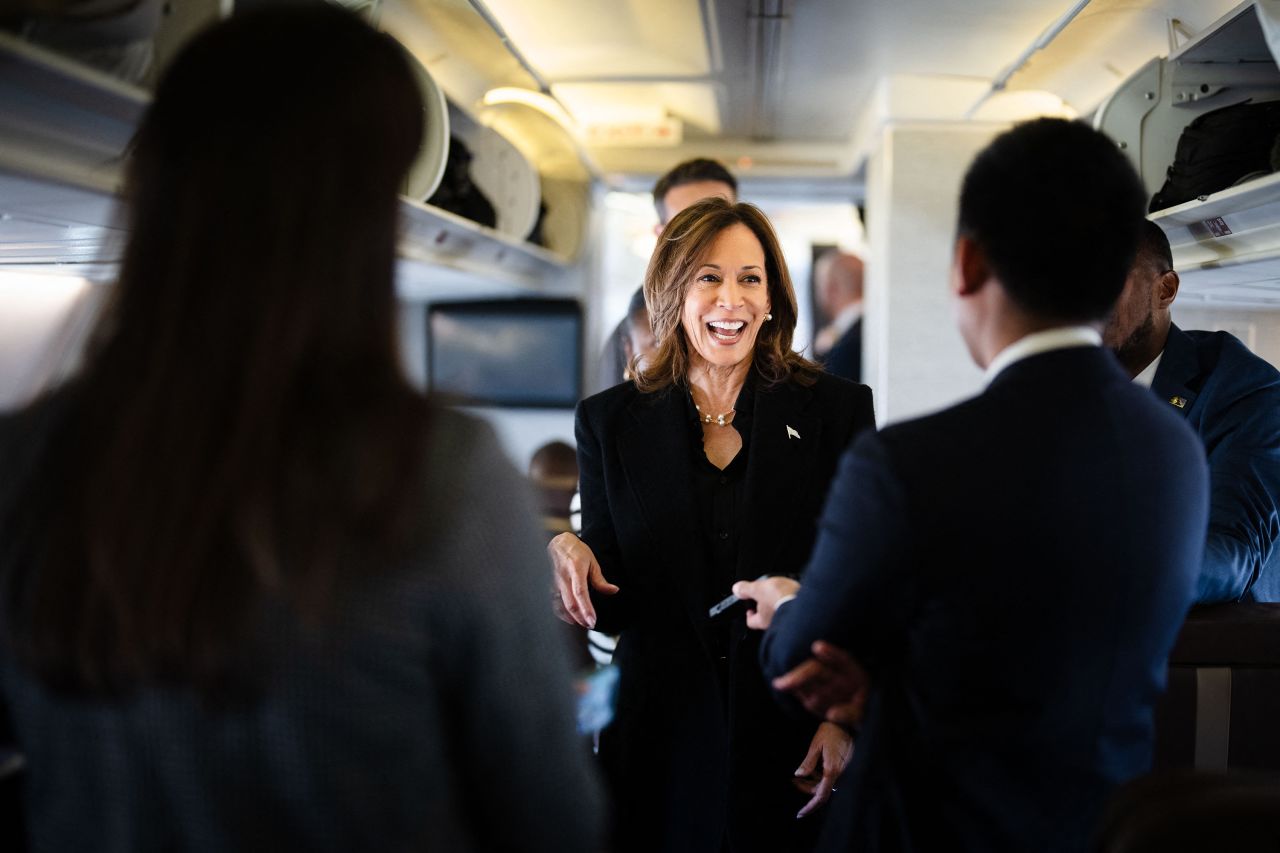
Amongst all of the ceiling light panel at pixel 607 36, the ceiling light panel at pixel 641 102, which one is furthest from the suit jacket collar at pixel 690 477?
the ceiling light panel at pixel 641 102

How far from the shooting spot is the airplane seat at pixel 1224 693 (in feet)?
6.61

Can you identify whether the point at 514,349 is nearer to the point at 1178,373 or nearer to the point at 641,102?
the point at 641,102

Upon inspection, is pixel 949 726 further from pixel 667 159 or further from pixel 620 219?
pixel 620 219

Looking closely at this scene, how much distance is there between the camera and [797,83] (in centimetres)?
574

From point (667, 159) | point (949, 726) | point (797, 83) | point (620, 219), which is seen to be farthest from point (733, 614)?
point (620, 219)

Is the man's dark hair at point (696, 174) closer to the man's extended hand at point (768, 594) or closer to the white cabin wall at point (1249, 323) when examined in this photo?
the white cabin wall at point (1249, 323)

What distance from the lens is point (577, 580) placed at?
2062 millimetres

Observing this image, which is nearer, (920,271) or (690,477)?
(690,477)

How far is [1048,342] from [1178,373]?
1.60 meters

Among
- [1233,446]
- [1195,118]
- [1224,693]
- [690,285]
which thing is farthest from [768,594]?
[1195,118]

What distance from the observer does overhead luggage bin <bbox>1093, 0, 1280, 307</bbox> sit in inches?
109

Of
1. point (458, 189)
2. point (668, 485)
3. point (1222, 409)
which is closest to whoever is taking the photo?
point (668, 485)

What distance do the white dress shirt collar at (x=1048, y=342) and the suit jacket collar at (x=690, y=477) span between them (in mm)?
926

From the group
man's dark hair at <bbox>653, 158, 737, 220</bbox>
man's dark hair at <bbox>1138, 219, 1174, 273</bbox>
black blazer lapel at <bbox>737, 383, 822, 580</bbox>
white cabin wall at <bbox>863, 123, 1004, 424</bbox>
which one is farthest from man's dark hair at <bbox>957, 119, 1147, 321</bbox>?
white cabin wall at <bbox>863, 123, 1004, 424</bbox>
